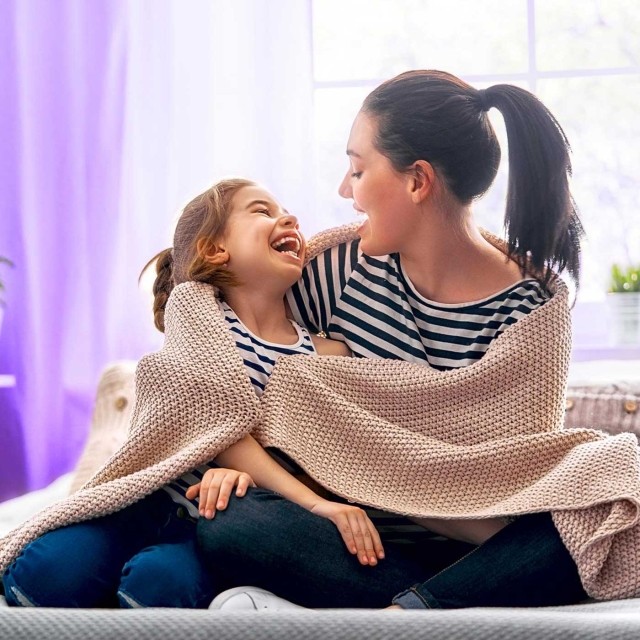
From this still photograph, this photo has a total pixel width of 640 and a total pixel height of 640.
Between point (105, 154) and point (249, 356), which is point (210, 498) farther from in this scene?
point (105, 154)

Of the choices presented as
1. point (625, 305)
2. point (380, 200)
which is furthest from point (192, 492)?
point (625, 305)

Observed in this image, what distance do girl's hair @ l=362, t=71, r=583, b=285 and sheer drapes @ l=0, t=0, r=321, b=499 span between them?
1215 millimetres

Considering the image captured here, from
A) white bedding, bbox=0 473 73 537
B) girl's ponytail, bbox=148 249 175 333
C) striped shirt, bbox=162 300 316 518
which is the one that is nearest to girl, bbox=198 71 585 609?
striped shirt, bbox=162 300 316 518

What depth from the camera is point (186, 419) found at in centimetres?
132

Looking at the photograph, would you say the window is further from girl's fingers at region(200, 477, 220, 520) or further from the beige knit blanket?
girl's fingers at region(200, 477, 220, 520)

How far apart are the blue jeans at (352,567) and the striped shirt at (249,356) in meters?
0.13

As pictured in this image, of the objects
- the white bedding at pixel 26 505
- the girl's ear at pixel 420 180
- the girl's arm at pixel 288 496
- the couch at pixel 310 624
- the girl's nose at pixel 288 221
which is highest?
the girl's ear at pixel 420 180

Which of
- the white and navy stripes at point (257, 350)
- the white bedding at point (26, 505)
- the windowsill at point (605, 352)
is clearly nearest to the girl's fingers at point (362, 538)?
the white and navy stripes at point (257, 350)

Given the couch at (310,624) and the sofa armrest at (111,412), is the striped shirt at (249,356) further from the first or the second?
the sofa armrest at (111,412)

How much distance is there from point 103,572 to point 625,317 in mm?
1736

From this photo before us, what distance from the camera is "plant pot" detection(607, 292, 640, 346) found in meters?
2.55

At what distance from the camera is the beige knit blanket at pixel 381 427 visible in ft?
4.09

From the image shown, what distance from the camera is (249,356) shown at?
1.40 m

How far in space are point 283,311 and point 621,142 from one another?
5.10 ft
